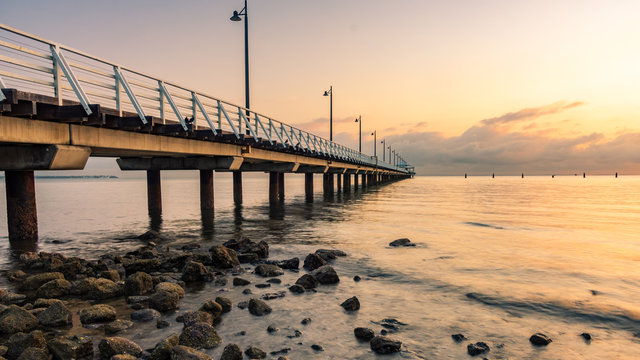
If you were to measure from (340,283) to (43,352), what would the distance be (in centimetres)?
594

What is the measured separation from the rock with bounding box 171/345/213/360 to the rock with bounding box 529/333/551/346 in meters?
5.00

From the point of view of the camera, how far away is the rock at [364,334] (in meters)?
6.25

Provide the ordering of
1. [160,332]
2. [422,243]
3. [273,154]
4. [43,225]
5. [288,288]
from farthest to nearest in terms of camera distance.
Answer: [273,154], [43,225], [422,243], [288,288], [160,332]

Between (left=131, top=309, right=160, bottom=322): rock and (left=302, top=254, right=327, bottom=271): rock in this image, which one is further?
(left=302, top=254, right=327, bottom=271): rock

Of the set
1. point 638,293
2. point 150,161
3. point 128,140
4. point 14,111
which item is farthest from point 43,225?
point 638,293

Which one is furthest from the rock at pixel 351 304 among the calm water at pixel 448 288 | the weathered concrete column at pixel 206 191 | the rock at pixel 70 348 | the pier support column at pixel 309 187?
the pier support column at pixel 309 187

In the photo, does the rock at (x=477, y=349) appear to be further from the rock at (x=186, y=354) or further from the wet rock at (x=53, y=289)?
the wet rock at (x=53, y=289)

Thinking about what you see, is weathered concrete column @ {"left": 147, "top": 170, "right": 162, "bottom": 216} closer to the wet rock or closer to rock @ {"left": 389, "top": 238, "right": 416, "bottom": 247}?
rock @ {"left": 389, "top": 238, "right": 416, "bottom": 247}

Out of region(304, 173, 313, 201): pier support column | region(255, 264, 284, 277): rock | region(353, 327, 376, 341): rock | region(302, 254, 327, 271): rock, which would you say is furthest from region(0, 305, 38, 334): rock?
region(304, 173, 313, 201): pier support column

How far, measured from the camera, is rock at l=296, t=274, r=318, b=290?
29.1ft

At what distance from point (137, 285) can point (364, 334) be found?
4.93 meters

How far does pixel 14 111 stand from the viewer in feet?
31.2

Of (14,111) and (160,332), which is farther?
(14,111)

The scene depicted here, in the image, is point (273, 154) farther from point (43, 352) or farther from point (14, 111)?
point (43, 352)
